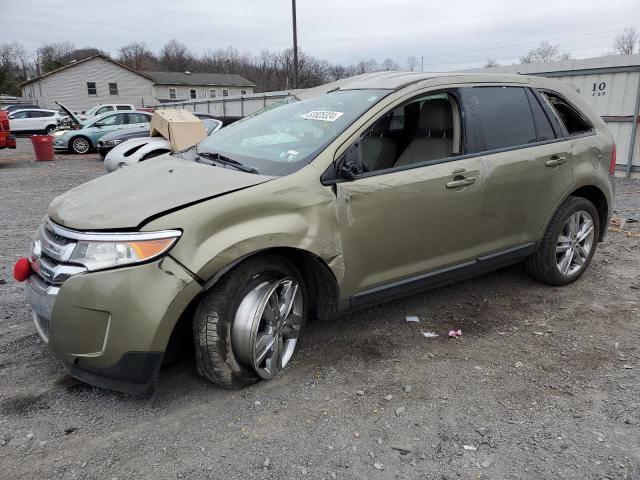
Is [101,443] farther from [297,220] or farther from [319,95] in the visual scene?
[319,95]


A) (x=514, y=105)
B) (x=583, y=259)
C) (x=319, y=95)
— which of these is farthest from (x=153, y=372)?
(x=583, y=259)

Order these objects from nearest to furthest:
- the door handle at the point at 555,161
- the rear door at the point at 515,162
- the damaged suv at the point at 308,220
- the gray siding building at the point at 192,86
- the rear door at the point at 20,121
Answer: the damaged suv at the point at 308,220
the rear door at the point at 515,162
the door handle at the point at 555,161
the rear door at the point at 20,121
the gray siding building at the point at 192,86

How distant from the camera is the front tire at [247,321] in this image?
2641 millimetres

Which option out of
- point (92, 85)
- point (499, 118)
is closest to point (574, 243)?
point (499, 118)

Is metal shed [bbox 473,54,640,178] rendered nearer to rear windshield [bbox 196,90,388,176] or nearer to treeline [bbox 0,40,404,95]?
rear windshield [bbox 196,90,388,176]

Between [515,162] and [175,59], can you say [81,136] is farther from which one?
[175,59]

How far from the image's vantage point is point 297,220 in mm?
2834

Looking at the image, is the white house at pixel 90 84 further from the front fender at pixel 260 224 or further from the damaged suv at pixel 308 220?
the front fender at pixel 260 224

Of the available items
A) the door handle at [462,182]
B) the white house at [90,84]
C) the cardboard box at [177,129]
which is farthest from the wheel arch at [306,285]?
the white house at [90,84]

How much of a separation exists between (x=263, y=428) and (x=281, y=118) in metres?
2.16

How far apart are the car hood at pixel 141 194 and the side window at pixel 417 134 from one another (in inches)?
42.0

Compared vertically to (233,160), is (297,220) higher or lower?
lower

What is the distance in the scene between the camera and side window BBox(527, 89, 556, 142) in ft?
13.4

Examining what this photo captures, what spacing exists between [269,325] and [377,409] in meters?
0.76
